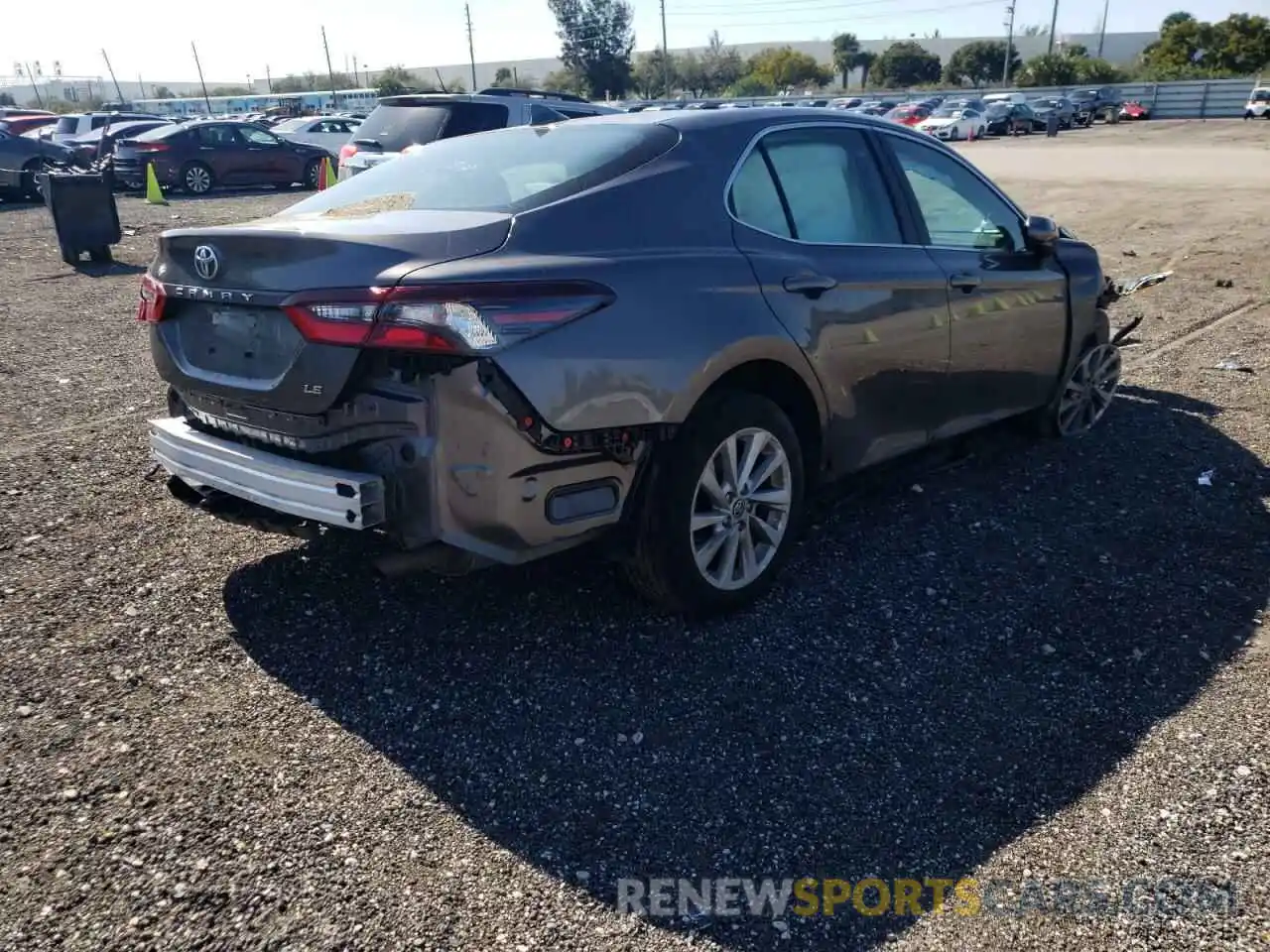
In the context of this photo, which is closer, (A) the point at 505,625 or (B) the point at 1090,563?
(A) the point at 505,625

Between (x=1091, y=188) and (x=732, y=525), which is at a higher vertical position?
(x=732, y=525)

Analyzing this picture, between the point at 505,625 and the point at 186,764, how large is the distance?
1.18 meters

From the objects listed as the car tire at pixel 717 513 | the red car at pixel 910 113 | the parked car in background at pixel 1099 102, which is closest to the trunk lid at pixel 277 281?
the car tire at pixel 717 513

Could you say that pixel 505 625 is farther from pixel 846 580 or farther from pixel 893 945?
pixel 893 945

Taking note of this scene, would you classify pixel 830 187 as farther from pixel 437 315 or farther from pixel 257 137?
pixel 257 137

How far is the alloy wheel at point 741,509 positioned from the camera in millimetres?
3621

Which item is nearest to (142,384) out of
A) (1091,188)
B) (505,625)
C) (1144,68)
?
(505,625)

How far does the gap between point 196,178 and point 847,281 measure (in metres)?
20.8

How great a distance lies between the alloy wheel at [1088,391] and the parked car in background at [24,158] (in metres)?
20.0

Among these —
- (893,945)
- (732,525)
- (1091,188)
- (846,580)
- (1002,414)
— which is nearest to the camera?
(893,945)

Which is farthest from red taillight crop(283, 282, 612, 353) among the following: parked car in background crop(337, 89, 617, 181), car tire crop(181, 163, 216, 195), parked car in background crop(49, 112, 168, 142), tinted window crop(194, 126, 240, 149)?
parked car in background crop(49, 112, 168, 142)

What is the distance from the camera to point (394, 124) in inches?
479

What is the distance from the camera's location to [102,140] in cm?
2069

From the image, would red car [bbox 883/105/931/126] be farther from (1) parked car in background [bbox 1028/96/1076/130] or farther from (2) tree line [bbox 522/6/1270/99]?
(2) tree line [bbox 522/6/1270/99]
